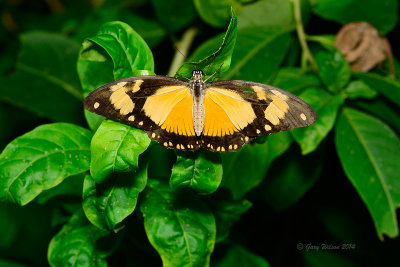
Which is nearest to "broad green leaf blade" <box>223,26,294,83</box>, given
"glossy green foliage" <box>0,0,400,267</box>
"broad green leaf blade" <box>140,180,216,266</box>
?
"glossy green foliage" <box>0,0,400,267</box>

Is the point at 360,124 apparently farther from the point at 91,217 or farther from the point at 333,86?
the point at 91,217

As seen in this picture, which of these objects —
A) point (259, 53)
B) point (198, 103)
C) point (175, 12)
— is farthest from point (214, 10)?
point (198, 103)

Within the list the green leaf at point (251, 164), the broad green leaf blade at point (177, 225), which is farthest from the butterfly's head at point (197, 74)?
the green leaf at point (251, 164)

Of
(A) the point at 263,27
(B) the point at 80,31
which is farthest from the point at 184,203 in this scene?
(B) the point at 80,31

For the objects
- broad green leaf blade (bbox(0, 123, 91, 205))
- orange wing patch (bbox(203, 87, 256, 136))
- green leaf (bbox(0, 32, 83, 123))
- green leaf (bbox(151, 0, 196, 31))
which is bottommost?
broad green leaf blade (bbox(0, 123, 91, 205))

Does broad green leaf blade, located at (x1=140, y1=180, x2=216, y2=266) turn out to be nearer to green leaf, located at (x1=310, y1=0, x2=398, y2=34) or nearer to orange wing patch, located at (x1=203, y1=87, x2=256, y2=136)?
orange wing patch, located at (x1=203, y1=87, x2=256, y2=136)

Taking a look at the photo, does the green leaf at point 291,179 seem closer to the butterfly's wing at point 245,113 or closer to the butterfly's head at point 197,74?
the butterfly's wing at point 245,113
